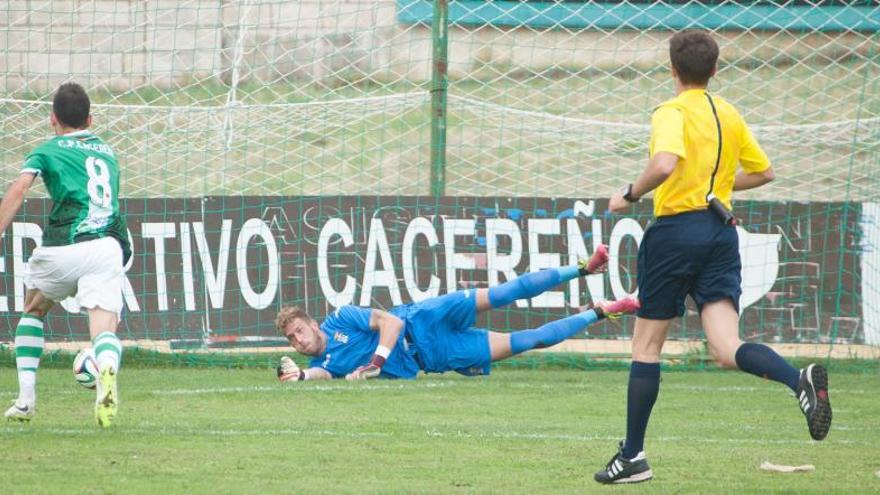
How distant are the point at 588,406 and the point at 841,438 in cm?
182

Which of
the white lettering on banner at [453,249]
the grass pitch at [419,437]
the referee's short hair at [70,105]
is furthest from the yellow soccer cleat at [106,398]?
the white lettering on banner at [453,249]

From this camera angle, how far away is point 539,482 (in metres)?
6.03

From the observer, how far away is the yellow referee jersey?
5812 millimetres

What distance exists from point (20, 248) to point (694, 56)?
23.5ft

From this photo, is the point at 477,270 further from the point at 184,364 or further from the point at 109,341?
the point at 109,341

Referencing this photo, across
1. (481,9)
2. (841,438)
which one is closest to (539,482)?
(841,438)

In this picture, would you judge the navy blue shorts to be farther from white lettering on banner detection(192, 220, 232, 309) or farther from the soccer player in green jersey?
white lettering on banner detection(192, 220, 232, 309)

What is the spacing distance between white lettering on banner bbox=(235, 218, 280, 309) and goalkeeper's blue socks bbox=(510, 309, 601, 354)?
2.35m

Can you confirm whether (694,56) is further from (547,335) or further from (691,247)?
(547,335)

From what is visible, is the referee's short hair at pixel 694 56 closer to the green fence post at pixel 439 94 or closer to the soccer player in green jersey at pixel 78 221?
the soccer player in green jersey at pixel 78 221

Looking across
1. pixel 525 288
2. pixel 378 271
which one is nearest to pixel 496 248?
pixel 378 271

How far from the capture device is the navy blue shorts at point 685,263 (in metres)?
5.86

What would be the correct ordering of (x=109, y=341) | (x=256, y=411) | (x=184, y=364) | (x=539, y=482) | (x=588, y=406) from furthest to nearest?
1. (x=184, y=364)
2. (x=588, y=406)
3. (x=256, y=411)
4. (x=109, y=341)
5. (x=539, y=482)

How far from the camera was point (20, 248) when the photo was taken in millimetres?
11492
